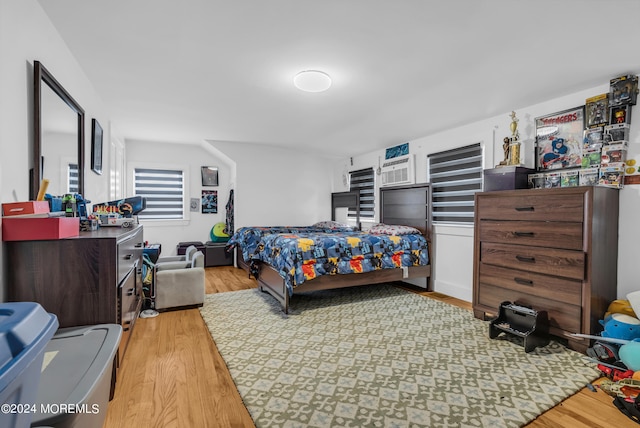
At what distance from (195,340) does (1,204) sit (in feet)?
5.51

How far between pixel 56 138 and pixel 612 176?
424cm

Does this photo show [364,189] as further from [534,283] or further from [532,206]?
[534,283]

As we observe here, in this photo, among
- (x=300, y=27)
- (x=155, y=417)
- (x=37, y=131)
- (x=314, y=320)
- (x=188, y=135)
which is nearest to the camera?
(x=155, y=417)

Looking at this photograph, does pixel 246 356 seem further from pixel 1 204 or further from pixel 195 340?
pixel 1 204

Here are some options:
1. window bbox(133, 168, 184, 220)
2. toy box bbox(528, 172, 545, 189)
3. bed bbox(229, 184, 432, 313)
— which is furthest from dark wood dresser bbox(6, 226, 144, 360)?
window bbox(133, 168, 184, 220)

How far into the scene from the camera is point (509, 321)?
2.71 m

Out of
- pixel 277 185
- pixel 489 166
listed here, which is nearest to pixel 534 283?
pixel 489 166

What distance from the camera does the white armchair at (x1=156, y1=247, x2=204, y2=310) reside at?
A: 323cm

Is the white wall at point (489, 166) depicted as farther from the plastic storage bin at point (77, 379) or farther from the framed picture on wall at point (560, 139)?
the plastic storage bin at point (77, 379)

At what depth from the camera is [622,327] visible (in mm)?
2164

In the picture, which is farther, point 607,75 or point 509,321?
point 509,321

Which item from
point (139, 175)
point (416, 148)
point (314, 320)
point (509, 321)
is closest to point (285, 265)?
point (314, 320)

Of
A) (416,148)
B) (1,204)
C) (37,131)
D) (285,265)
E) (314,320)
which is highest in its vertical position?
(416,148)

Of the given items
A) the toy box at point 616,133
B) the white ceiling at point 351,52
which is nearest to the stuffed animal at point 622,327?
the toy box at point 616,133
